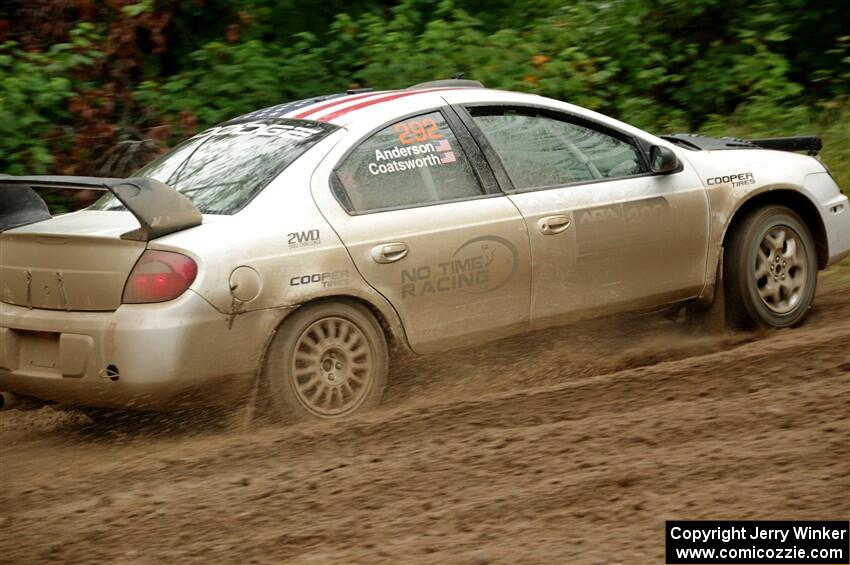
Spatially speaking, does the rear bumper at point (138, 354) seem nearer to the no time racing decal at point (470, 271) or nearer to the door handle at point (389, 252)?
the door handle at point (389, 252)

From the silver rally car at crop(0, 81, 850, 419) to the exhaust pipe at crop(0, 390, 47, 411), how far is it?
0.02m

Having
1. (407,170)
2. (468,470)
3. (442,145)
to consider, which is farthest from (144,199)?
(468,470)

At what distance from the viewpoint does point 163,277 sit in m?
5.11

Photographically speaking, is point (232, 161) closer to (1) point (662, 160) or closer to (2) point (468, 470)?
(2) point (468, 470)

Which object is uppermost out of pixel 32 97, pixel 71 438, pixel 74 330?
pixel 32 97

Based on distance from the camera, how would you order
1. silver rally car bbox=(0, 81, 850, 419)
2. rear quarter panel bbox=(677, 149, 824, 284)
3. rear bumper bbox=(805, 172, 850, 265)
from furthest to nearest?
rear bumper bbox=(805, 172, 850, 265) < rear quarter panel bbox=(677, 149, 824, 284) < silver rally car bbox=(0, 81, 850, 419)

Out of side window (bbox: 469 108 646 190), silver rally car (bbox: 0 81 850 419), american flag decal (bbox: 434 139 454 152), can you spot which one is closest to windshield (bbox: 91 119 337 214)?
silver rally car (bbox: 0 81 850 419)

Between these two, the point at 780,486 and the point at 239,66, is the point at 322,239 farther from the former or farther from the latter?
the point at 239,66

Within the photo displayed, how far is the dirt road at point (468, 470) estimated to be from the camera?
13.1 ft

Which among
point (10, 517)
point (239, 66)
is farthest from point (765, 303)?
point (239, 66)

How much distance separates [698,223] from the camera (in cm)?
657

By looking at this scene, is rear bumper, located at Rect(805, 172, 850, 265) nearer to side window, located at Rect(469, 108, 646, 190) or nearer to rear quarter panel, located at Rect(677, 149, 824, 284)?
rear quarter panel, located at Rect(677, 149, 824, 284)

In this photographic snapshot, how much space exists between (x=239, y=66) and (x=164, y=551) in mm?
6275

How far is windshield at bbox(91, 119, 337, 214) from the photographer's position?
5.55 meters
